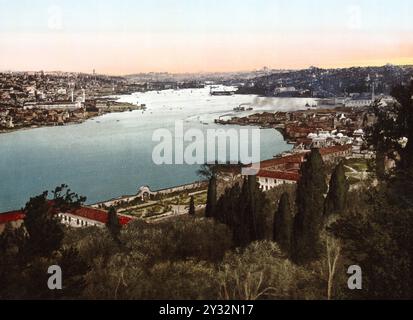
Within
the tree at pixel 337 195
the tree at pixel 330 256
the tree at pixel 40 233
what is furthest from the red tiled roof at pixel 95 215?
the tree at pixel 330 256

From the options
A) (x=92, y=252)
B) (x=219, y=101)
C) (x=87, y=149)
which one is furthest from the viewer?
(x=219, y=101)

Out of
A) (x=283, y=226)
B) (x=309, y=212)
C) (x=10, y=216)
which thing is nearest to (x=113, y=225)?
(x=10, y=216)

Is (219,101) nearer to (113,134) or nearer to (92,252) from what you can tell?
(113,134)

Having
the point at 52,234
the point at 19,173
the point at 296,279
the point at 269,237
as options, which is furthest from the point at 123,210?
the point at 296,279

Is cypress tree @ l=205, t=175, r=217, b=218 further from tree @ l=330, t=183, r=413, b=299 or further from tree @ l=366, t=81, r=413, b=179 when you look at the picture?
tree @ l=330, t=183, r=413, b=299
